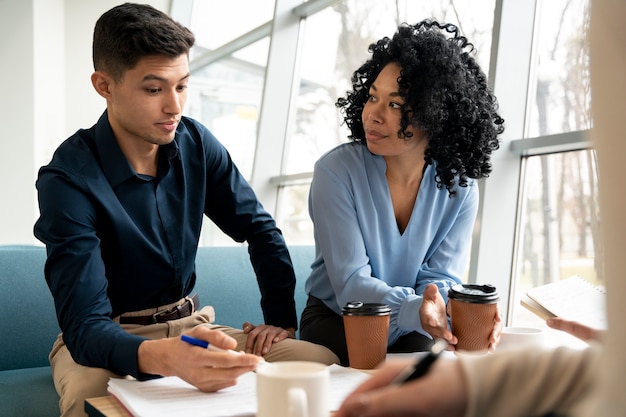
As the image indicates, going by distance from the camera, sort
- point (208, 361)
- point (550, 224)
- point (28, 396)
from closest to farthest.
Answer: point (208, 361), point (28, 396), point (550, 224)

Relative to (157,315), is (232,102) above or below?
above

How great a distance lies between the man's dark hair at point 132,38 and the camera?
1.69 m

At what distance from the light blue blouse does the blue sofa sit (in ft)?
1.54

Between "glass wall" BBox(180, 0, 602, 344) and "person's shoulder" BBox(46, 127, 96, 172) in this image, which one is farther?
"glass wall" BBox(180, 0, 602, 344)

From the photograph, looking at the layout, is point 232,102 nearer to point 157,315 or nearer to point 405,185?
point 405,185

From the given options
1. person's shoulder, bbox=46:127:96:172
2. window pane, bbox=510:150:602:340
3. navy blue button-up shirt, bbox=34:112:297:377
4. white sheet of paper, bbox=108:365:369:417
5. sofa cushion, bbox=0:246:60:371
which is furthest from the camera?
window pane, bbox=510:150:602:340

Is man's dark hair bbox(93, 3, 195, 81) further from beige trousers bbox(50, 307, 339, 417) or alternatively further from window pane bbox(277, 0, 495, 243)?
window pane bbox(277, 0, 495, 243)

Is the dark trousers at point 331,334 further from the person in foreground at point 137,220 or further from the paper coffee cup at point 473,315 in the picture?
the paper coffee cup at point 473,315

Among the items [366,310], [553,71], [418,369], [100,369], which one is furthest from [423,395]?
[553,71]

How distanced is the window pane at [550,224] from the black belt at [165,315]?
4.66ft

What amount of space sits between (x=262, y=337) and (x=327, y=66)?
10.3ft

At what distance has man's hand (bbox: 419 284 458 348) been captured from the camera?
144 centimetres

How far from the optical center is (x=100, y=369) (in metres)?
1.45

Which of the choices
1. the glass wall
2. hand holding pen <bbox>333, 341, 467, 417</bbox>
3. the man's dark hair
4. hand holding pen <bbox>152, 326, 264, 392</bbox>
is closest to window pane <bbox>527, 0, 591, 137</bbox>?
the glass wall
